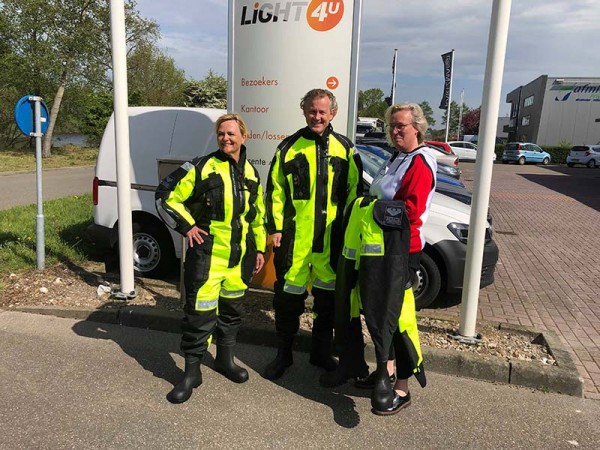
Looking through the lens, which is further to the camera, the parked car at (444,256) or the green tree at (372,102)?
the green tree at (372,102)

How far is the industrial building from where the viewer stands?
46.3 metres

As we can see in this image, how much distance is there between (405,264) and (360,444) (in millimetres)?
1074

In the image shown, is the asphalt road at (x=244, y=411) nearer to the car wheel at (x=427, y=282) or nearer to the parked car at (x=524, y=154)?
the car wheel at (x=427, y=282)

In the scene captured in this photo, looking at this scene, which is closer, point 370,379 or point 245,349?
point 370,379

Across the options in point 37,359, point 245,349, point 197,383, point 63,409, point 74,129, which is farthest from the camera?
point 74,129

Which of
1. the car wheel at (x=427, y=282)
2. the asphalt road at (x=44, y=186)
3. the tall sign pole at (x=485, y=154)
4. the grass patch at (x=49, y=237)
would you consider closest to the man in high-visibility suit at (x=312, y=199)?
the tall sign pole at (x=485, y=154)

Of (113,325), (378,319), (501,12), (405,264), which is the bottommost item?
(113,325)

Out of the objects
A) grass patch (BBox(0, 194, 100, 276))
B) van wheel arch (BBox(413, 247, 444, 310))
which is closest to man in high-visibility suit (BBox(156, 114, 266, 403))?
van wheel arch (BBox(413, 247, 444, 310))

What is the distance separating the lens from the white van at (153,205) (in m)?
4.76

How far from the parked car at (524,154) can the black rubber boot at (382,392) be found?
123 ft

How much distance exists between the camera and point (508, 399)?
3.26m

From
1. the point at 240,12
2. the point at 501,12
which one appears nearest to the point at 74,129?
the point at 240,12

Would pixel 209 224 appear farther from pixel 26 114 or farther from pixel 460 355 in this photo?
pixel 26 114

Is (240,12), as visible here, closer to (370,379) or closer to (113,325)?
(113,325)
